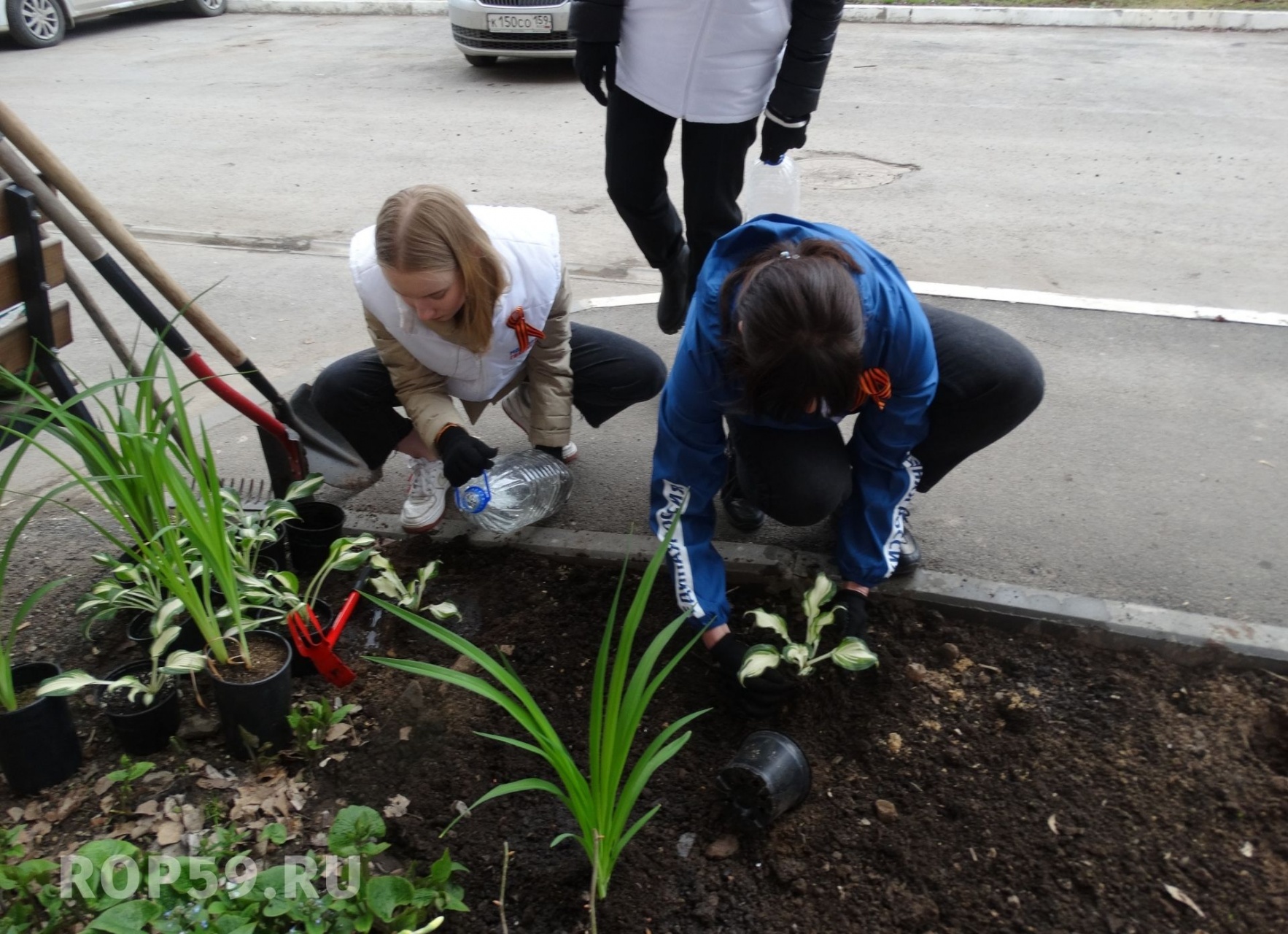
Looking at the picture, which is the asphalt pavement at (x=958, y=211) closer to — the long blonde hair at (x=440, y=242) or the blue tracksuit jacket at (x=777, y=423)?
the blue tracksuit jacket at (x=777, y=423)

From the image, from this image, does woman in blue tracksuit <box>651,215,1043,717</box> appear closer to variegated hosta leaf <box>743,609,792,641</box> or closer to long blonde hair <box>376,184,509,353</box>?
variegated hosta leaf <box>743,609,792,641</box>

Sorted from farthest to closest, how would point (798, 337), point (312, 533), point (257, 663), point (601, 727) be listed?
point (312, 533)
point (257, 663)
point (798, 337)
point (601, 727)

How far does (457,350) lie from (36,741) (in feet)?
4.19

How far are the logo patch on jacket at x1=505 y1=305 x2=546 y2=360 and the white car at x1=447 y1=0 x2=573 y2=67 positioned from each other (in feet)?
21.9

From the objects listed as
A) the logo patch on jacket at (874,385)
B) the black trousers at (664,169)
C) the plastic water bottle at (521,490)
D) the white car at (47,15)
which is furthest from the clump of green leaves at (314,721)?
the white car at (47,15)

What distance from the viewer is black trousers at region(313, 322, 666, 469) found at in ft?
9.16

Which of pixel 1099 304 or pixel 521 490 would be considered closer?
pixel 521 490

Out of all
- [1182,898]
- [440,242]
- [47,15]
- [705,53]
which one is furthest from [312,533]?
[47,15]

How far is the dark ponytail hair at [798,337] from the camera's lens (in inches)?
70.7

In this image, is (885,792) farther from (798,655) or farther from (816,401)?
(816,401)

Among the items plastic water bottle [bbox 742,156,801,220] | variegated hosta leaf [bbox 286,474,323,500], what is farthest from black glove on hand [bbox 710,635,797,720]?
plastic water bottle [bbox 742,156,801,220]

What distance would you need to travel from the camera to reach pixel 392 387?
282 cm

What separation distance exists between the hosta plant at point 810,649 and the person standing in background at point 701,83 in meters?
1.46

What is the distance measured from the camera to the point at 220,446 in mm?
3492
